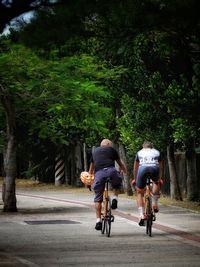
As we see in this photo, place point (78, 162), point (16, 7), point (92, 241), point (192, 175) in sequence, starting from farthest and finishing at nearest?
point (78, 162)
point (192, 175)
point (92, 241)
point (16, 7)

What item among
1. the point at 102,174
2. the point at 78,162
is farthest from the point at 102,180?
the point at 78,162

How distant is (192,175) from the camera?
26875mm

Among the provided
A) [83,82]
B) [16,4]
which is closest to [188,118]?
[83,82]

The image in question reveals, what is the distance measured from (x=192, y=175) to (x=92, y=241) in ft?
41.5

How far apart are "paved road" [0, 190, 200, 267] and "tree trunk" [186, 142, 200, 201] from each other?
13.6ft

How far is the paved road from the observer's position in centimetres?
1180

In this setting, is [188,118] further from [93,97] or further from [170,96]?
[93,97]

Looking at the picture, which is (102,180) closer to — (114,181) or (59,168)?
(114,181)

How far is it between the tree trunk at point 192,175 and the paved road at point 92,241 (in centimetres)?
415

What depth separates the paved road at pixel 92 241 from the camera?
11.8 m

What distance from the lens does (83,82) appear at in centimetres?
2255

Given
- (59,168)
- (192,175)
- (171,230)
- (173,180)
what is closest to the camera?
(171,230)

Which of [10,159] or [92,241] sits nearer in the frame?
[92,241]

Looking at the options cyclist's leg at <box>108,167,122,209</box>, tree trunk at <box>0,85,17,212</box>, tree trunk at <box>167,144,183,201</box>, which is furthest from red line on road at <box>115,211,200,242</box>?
tree trunk at <box>167,144,183,201</box>
